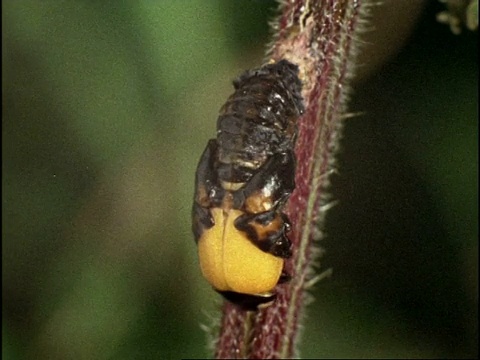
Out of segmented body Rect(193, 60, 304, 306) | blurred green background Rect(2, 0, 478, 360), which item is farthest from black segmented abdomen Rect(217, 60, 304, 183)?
blurred green background Rect(2, 0, 478, 360)

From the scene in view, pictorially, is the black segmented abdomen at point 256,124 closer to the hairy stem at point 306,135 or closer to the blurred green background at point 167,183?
the hairy stem at point 306,135

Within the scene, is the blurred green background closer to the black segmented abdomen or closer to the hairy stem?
the hairy stem

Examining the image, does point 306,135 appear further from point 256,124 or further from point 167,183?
point 167,183

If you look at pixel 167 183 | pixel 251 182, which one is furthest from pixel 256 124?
pixel 167 183

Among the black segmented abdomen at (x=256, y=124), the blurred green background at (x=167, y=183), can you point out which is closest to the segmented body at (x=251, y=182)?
the black segmented abdomen at (x=256, y=124)

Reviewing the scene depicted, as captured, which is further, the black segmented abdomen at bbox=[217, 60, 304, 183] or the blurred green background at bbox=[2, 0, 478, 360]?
the blurred green background at bbox=[2, 0, 478, 360]

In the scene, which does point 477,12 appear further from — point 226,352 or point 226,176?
point 226,352

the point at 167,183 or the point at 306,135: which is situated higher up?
the point at 306,135
